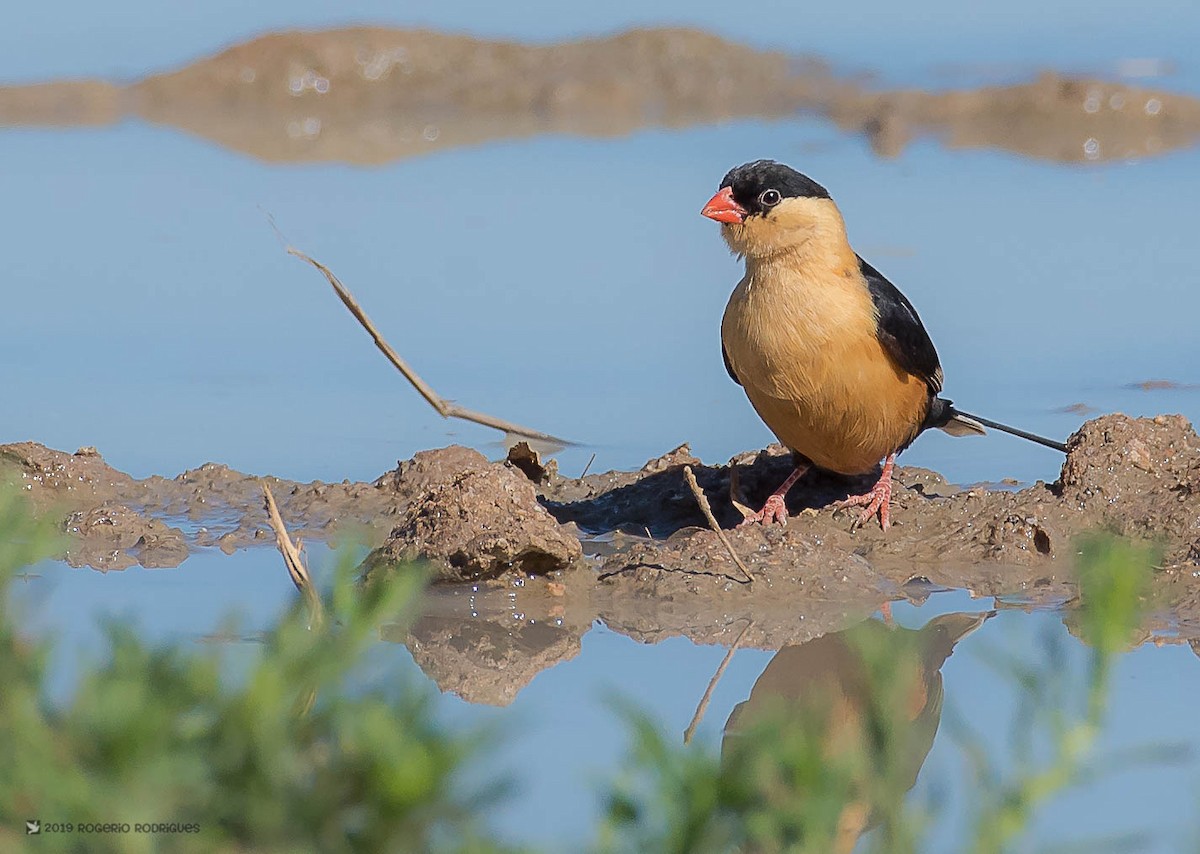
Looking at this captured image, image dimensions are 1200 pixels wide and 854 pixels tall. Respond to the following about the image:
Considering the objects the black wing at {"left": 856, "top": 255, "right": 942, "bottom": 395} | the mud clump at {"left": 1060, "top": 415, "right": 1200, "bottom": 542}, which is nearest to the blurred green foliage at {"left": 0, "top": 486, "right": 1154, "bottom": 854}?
the mud clump at {"left": 1060, "top": 415, "right": 1200, "bottom": 542}

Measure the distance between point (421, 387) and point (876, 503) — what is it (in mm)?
1888

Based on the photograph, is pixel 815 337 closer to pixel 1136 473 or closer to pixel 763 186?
pixel 763 186

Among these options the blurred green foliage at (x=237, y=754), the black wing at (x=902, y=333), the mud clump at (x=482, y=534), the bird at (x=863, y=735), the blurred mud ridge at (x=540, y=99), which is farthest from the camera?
the blurred mud ridge at (x=540, y=99)

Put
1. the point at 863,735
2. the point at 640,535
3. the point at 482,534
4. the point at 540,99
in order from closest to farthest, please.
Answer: the point at 863,735, the point at 482,534, the point at 640,535, the point at 540,99

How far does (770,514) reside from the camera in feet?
22.9

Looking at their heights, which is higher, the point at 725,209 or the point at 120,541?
the point at 725,209

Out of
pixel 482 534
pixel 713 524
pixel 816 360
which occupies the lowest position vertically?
pixel 482 534

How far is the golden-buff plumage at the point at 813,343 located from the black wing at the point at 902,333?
4 cm

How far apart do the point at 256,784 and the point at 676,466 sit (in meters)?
4.88

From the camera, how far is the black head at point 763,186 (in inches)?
266

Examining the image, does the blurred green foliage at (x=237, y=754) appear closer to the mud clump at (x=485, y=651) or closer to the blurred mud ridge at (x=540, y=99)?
the mud clump at (x=485, y=651)

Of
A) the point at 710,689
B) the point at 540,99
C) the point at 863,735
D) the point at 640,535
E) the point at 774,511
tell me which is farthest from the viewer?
the point at 540,99

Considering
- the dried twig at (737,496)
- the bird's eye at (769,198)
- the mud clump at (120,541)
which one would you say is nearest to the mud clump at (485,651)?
the mud clump at (120,541)

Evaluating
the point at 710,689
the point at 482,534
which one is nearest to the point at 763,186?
the point at 482,534
